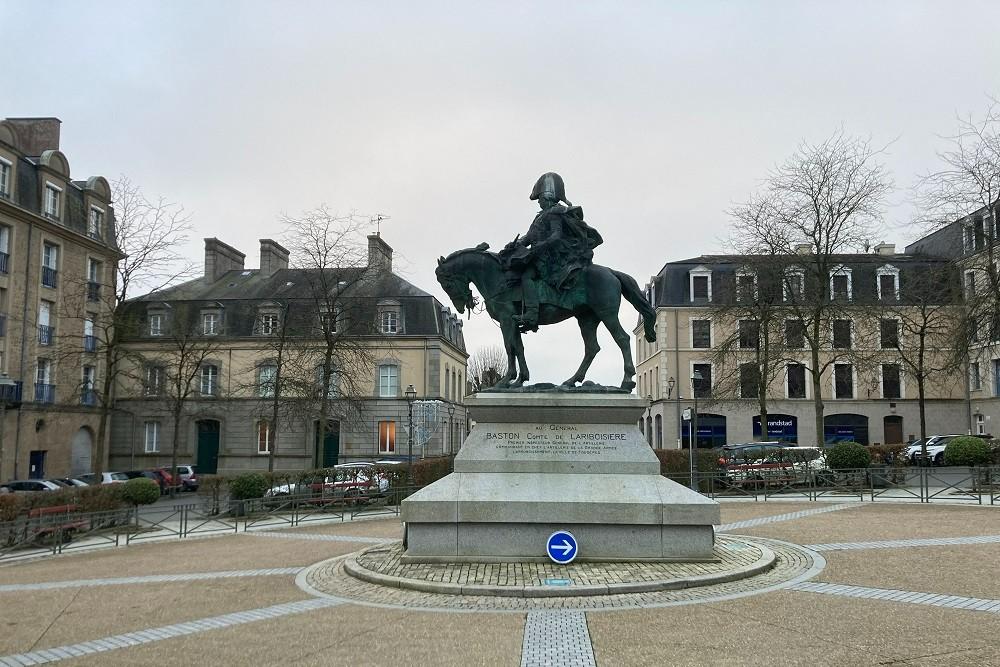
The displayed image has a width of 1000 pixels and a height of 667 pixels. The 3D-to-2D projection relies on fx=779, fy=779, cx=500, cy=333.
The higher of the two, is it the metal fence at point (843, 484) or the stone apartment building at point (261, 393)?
the stone apartment building at point (261, 393)

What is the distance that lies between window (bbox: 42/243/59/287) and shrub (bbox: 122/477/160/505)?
20754 mm

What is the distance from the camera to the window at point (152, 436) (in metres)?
47.3

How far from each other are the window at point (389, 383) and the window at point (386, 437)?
70.6 inches

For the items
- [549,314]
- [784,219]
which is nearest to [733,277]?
[784,219]

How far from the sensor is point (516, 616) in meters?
8.41

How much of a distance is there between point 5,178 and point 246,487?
22450mm

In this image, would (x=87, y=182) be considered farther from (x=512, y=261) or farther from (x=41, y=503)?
(x=512, y=261)

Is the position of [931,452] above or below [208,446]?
above

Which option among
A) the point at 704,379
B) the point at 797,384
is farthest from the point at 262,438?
the point at 797,384

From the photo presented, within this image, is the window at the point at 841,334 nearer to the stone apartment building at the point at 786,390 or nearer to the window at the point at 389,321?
the stone apartment building at the point at 786,390

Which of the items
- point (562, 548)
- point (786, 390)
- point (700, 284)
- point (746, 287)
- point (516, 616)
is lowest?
point (516, 616)

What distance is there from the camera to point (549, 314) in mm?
13055

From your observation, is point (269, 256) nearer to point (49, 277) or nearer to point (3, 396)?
point (49, 277)

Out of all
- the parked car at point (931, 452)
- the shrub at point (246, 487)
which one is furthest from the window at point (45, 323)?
the parked car at point (931, 452)
